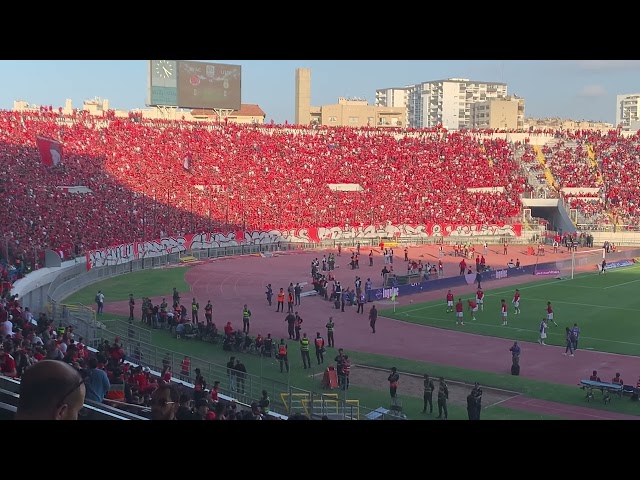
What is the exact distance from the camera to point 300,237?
5431 centimetres

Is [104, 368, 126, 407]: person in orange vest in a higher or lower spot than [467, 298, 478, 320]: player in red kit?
higher

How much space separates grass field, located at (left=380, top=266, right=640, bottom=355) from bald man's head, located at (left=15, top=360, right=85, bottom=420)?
23.6m

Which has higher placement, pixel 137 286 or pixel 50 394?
pixel 50 394

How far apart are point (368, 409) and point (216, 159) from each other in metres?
43.5

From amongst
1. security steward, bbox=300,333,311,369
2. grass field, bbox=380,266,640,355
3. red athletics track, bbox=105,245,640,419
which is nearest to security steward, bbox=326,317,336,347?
red athletics track, bbox=105,245,640,419

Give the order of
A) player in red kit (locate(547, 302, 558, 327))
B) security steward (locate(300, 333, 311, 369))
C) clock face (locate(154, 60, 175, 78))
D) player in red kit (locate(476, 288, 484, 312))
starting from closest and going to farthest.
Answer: security steward (locate(300, 333, 311, 369)) < player in red kit (locate(547, 302, 558, 327)) < player in red kit (locate(476, 288, 484, 312)) < clock face (locate(154, 60, 175, 78))

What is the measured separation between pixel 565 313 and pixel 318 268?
15044mm

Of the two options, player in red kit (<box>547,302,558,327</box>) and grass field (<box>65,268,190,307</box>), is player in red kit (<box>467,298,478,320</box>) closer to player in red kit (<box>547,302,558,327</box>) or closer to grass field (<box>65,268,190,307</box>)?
player in red kit (<box>547,302,558,327</box>)

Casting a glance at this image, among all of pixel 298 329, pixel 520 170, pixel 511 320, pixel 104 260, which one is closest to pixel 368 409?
pixel 298 329

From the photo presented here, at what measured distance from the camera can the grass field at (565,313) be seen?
2703cm

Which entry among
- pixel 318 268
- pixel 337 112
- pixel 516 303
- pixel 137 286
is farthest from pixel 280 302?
pixel 337 112

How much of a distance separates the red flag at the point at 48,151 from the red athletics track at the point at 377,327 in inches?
442

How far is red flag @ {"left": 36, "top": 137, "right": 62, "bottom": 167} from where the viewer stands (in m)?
47.5

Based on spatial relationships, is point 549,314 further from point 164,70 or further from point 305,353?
point 164,70
